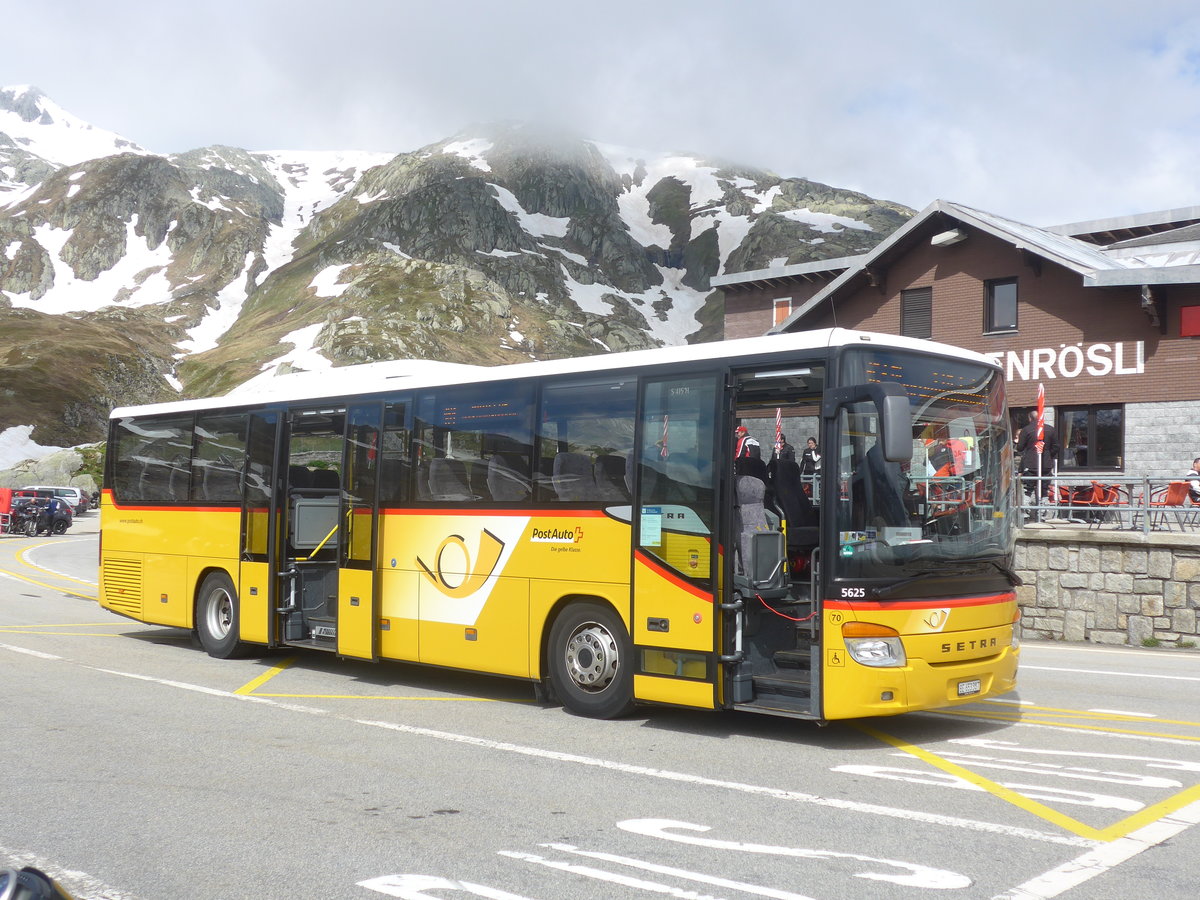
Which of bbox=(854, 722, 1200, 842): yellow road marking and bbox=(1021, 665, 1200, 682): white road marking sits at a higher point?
bbox=(854, 722, 1200, 842): yellow road marking

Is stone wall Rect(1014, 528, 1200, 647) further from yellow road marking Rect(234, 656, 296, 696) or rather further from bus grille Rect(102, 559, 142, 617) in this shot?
bus grille Rect(102, 559, 142, 617)

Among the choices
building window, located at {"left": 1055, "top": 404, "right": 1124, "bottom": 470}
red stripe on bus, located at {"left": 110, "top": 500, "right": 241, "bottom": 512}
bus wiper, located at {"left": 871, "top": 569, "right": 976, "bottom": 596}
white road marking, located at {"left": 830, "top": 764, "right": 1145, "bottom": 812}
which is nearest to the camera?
white road marking, located at {"left": 830, "top": 764, "right": 1145, "bottom": 812}

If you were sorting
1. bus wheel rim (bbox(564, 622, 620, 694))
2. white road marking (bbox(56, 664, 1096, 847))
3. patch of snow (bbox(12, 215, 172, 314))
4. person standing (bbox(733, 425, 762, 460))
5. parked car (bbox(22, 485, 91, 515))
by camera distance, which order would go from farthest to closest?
patch of snow (bbox(12, 215, 172, 314)) → parked car (bbox(22, 485, 91, 515)) → bus wheel rim (bbox(564, 622, 620, 694)) → person standing (bbox(733, 425, 762, 460)) → white road marking (bbox(56, 664, 1096, 847))

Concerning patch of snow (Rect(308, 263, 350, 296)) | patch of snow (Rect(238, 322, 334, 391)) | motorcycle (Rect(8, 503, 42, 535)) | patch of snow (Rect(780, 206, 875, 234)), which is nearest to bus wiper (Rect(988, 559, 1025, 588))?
motorcycle (Rect(8, 503, 42, 535))

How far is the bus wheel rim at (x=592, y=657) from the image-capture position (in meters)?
8.92

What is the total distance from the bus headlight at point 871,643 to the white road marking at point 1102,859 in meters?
1.92

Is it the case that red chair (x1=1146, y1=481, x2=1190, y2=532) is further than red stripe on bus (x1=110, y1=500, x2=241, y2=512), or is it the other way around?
→ red chair (x1=1146, y1=481, x2=1190, y2=532)

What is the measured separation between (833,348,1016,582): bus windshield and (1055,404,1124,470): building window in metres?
18.3

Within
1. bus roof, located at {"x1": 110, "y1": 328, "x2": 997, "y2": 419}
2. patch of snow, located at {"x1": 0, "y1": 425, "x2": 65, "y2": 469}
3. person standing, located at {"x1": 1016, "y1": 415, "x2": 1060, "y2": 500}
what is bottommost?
person standing, located at {"x1": 1016, "y1": 415, "x2": 1060, "y2": 500}

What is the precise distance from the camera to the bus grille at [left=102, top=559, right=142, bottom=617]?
47.0 feet

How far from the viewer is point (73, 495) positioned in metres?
57.6

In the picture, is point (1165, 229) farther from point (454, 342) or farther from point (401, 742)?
point (454, 342)

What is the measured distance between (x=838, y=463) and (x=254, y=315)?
154348mm

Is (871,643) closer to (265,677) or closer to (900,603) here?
(900,603)
